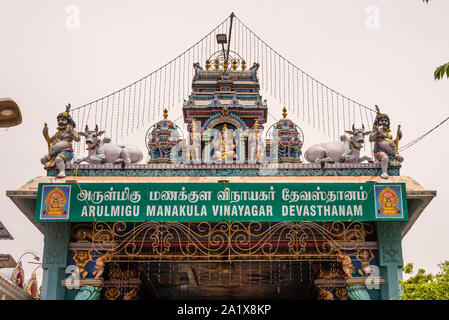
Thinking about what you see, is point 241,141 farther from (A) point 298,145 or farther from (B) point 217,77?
(B) point 217,77

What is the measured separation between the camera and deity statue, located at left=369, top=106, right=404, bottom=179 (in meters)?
17.6

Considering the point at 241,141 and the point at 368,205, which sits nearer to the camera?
the point at 368,205

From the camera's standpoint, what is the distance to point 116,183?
16.2 meters

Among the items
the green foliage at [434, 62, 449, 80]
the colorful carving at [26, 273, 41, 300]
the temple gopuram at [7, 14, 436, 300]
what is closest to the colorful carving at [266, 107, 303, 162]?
the temple gopuram at [7, 14, 436, 300]

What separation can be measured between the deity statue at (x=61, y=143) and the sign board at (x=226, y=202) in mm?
1419

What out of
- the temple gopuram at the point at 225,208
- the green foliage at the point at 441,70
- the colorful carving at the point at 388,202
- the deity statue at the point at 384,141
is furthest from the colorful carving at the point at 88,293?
the green foliage at the point at 441,70

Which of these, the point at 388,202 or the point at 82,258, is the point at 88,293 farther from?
the point at 388,202

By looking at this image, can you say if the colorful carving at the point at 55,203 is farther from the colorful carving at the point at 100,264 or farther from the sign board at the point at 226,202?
the colorful carving at the point at 100,264
